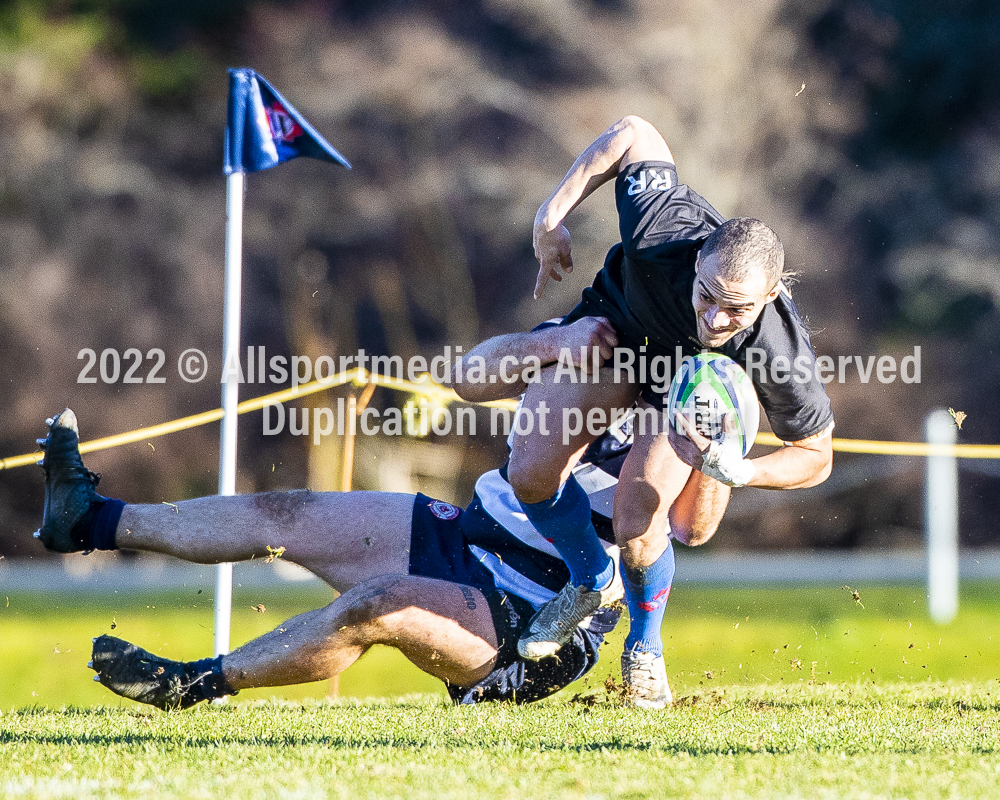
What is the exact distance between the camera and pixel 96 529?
3975 mm

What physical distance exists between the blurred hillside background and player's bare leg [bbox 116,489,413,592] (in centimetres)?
1312

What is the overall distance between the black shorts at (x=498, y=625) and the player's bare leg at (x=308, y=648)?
0.19 m

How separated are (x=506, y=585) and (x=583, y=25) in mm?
16099

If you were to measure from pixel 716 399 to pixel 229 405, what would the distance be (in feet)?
7.26

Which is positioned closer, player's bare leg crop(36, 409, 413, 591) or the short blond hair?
the short blond hair

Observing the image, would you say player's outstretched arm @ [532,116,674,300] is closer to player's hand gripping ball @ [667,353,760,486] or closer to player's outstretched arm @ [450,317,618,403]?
player's outstretched arm @ [450,317,618,403]

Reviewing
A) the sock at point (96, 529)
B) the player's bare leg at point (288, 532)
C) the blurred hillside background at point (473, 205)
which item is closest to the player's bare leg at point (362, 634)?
the player's bare leg at point (288, 532)

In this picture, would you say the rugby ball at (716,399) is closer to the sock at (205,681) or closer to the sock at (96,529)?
the sock at (205,681)

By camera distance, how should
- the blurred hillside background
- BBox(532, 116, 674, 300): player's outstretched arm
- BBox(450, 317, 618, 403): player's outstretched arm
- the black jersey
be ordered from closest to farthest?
1. the black jersey
2. BBox(450, 317, 618, 403): player's outstretched arm
3. BBox(532, 116, 674, 300): player's outstretched arm
4. the blurred hillside background

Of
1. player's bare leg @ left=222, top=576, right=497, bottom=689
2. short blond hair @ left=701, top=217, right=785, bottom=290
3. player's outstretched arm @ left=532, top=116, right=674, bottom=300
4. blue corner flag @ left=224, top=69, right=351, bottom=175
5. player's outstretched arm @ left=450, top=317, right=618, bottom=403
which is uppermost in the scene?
blue corner flag @ left=224, top=69, right=351, bottom=175

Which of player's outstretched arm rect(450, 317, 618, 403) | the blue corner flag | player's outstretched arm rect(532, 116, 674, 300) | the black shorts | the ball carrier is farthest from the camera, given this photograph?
the blue corner flag

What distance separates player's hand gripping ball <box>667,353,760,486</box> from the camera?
3.43 metres

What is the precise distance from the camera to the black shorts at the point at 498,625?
378 cm

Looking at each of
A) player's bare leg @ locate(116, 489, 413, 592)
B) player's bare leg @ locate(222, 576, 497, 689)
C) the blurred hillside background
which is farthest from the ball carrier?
the blurred hillside background
